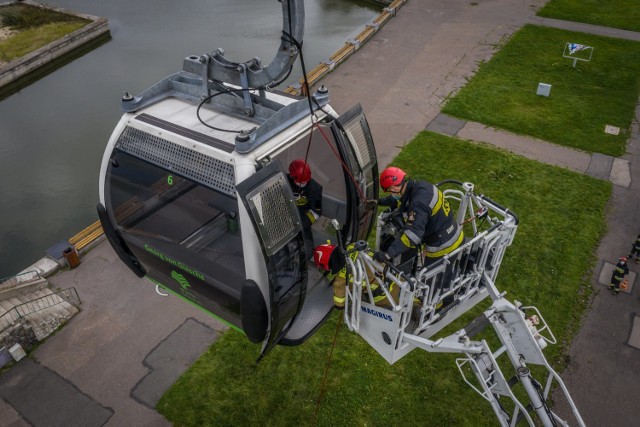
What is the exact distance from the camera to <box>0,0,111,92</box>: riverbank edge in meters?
17.1

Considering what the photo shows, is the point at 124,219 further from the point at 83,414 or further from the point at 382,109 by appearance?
the point at 382,109

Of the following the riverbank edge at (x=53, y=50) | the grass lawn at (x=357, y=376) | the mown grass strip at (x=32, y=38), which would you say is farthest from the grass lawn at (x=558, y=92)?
the mown grass strip at (x=32, y=38)

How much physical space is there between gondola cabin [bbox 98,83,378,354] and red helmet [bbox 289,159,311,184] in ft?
0.39

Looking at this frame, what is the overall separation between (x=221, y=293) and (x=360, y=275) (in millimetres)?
1503

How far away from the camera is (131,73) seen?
1781 cm

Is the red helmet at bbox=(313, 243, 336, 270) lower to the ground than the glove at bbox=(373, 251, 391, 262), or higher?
lower

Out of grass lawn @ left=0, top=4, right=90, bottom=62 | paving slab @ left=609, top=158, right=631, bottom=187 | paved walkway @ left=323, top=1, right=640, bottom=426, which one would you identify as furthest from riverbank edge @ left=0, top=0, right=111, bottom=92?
paving slab @ left=609, top=158, right=631, bottom=187

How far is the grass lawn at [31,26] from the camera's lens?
18453mm

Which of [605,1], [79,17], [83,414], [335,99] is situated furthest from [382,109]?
[79,17]

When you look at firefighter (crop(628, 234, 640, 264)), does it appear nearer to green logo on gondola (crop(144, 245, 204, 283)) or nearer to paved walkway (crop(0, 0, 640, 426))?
paved walkway (crop(0, 0, 640, 426))

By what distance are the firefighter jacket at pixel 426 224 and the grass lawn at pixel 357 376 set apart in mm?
2206

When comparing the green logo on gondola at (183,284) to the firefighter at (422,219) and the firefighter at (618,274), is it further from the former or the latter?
the firefighter at (618,274)

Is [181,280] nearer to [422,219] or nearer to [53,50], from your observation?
[422,219]

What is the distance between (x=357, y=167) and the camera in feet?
19.0
